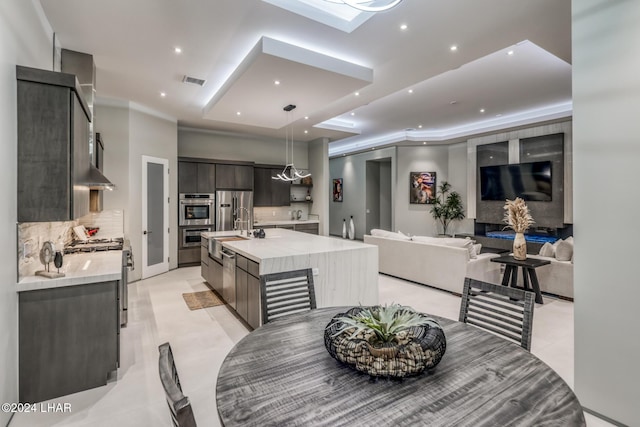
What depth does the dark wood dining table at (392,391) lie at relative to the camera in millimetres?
1033

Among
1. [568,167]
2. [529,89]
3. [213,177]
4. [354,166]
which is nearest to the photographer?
[529,89]

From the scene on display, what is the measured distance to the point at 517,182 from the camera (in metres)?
7.43

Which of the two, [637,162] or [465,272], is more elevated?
[637,162]

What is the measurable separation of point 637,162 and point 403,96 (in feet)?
13.8

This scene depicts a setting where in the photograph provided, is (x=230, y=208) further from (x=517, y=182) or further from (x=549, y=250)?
(x=517, y=182)

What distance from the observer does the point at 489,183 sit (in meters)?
7.98

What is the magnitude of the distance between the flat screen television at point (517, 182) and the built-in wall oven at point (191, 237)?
22.5ft

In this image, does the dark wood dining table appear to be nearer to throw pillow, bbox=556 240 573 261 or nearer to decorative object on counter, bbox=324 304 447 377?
decorative object on counter, bbox=324 304 447 377

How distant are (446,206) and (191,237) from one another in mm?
6585

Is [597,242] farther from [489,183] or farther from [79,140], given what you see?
[489,183]

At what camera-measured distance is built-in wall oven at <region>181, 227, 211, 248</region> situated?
6.80 m

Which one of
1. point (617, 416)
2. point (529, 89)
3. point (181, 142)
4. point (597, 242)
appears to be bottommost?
point (617, 416)

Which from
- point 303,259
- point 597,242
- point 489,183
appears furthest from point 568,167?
point 303,259

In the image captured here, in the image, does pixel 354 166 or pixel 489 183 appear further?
pixel 354 166
